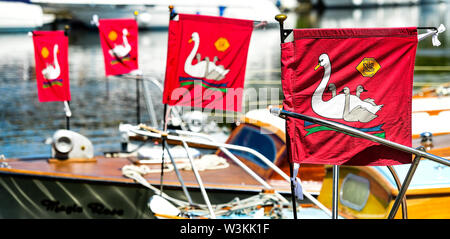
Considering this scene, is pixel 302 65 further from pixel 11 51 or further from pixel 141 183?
pixel 11 51

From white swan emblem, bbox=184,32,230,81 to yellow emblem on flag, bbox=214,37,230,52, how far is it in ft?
0.49

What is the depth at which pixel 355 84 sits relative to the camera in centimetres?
489

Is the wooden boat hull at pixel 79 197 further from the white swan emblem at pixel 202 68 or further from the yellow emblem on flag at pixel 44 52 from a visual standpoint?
the white swan emblem at pixel 202 68

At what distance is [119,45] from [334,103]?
8821 millimetres

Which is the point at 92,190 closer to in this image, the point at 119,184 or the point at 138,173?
the point at 119,184

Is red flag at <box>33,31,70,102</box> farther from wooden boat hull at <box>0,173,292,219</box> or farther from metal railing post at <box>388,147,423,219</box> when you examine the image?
metal railing post at <box>388,147,423,219</box>

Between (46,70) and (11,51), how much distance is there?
109 ft

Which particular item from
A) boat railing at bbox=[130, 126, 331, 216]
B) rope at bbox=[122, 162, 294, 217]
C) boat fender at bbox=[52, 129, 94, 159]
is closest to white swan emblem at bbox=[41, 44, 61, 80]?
boat fender at bbox=[52, 129, 94, 159]

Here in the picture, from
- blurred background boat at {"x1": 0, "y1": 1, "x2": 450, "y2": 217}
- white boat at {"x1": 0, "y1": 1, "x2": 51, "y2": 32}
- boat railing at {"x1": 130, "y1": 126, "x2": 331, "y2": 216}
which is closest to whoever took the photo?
boat railing at {"x1": 130, "y1": 126, "x2": 331, "y2": 216}

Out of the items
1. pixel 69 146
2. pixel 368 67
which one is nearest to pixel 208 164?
pixel 69 146

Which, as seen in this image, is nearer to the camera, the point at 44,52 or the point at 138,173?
the point at 138,173

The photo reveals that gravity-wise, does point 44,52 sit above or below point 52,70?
above

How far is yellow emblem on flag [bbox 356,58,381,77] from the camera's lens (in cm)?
488

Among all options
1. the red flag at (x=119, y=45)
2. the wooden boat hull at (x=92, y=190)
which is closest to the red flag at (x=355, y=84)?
the wooden boat hull at (x=92, y=190)
